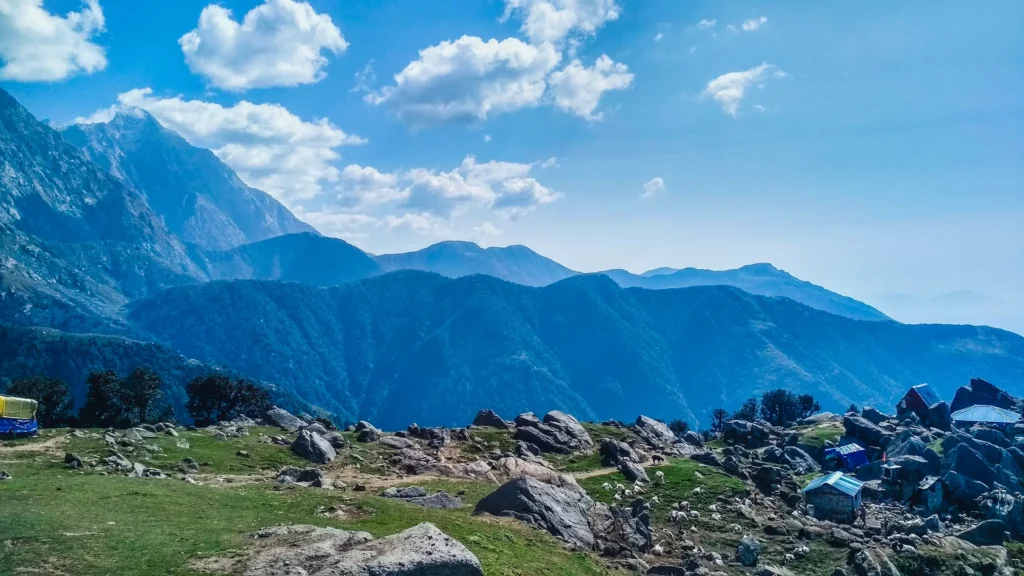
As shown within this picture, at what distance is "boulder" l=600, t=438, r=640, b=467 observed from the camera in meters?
82.5

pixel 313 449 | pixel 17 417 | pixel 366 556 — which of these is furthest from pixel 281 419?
pixel 366 556

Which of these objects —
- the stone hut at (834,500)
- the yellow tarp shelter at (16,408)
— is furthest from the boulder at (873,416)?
the yellow tarp shelter at (16,408)

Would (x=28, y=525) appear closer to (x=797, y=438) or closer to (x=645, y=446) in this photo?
(x=645, y=446)

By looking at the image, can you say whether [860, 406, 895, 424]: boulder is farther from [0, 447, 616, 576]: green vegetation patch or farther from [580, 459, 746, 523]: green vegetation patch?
[0, 447, 616, 576]: green vegetation patch

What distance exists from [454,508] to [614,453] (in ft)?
132

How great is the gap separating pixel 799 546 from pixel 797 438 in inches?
3030

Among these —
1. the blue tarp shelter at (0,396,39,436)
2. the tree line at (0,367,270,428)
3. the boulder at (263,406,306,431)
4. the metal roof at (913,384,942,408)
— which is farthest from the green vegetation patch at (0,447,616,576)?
the metal roof at (913,384,942,408)

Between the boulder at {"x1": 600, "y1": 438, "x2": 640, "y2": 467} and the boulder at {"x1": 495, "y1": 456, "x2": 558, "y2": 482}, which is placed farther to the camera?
the boulder at {"x1": 600, "y1": 438, "x2": 640, "y2": 467}

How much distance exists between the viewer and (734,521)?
60.3 meters

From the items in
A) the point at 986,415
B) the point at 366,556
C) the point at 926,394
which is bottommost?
the point at 366,556

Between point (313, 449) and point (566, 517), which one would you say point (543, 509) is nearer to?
point (566, 517)

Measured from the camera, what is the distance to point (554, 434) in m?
93.5

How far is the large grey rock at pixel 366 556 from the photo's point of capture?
1013 inches

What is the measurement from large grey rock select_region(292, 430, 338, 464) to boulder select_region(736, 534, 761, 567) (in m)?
44.3
